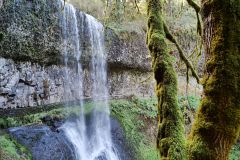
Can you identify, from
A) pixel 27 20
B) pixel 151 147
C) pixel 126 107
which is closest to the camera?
pixel 27 20

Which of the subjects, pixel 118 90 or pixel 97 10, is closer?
pixel 118 90

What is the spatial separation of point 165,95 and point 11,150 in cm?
681

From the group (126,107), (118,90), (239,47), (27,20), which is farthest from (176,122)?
(118,90)

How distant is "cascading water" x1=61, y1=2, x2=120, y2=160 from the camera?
36.4 feet

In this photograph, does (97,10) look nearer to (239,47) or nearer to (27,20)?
(27,20)

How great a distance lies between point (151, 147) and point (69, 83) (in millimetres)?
4100

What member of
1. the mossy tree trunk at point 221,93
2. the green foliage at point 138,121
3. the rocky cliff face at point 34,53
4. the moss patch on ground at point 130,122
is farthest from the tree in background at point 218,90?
the green foliage at point 138,121

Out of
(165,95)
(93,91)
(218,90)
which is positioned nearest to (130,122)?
(93,91)

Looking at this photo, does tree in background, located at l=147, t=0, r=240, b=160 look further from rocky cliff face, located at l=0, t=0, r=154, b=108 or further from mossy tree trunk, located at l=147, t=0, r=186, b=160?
rocky cliff face, located at l=0, t=0, r=154, b=108

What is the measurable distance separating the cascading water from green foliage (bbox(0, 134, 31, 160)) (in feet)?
6.23

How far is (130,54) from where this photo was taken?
16.1 meters

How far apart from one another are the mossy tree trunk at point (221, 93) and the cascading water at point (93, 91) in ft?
27.6

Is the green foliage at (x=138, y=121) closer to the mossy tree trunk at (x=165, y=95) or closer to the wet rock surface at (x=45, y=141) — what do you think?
the wet rock surface at (x=45, y=141)

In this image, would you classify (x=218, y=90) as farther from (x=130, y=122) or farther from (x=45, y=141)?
(x=130, y=122)
